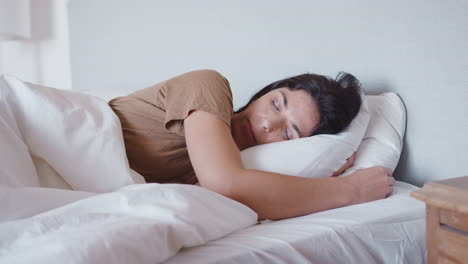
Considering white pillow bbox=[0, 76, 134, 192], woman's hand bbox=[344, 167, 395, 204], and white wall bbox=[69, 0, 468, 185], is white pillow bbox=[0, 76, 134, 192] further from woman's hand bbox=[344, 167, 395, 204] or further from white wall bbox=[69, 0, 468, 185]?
white wall bbox=[69, 0, 468, 185]

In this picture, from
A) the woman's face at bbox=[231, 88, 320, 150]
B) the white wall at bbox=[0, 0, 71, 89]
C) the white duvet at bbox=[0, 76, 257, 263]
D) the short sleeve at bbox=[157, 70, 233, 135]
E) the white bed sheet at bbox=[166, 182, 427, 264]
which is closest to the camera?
the white duvet at bbox=[0, 76, 257, 263]

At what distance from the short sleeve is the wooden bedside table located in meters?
0.46

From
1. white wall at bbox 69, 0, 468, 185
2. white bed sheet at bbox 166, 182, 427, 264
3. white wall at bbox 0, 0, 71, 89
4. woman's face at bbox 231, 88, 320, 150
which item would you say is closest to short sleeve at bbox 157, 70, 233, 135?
woman's face at bbox 231, 88, 320, 150

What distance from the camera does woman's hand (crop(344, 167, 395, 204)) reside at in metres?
1.04

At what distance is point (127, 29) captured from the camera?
2354mm

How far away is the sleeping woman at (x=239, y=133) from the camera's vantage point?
3.12 ft

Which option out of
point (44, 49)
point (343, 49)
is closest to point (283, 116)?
point (343, 49)

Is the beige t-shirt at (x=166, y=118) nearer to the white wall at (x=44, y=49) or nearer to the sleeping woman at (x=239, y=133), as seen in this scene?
the sleeping woman at (x=239, y=133)

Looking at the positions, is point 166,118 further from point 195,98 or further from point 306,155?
point 306,155

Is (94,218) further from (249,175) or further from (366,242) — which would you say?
(366,242)

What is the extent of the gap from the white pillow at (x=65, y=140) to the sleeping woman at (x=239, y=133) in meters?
0.13

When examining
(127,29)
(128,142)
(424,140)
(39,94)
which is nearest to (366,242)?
(424,140)

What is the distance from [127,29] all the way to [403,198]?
5.60ft

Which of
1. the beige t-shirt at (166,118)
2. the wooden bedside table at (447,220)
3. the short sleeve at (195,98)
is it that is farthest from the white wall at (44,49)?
the wooden bedside table at (447,220)
